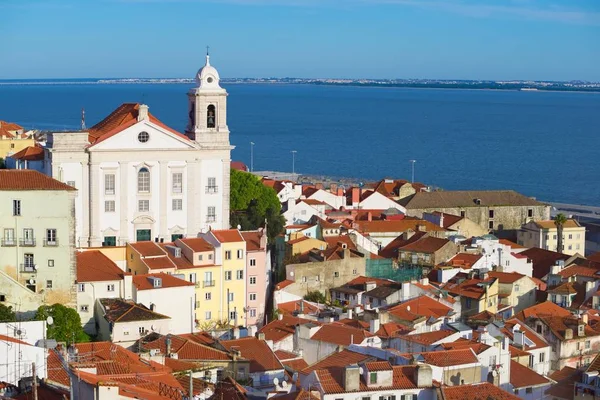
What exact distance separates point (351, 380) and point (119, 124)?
21.5 metres

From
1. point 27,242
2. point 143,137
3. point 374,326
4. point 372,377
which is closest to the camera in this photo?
point 372,377

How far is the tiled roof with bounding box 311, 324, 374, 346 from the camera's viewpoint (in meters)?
24.2

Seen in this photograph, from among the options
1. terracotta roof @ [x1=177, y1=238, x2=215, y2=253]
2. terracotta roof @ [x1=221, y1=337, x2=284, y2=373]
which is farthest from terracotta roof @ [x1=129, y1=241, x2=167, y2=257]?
terracotta roof @ [x1=221, y1=337, x2=284, y2=373]

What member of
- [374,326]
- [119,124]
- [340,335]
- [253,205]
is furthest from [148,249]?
[253,205]

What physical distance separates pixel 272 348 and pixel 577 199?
58691mm

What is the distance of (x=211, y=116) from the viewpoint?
39.1 m

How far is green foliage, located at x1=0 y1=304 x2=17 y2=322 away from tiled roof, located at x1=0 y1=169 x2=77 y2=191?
10.4 feet

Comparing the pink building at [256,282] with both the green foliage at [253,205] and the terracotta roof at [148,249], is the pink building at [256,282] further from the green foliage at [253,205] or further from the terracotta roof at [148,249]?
the green foliage at [253,205]

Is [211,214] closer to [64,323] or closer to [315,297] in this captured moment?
[315,297]

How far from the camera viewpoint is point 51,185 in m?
28.0

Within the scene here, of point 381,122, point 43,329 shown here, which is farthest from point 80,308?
point 381,122

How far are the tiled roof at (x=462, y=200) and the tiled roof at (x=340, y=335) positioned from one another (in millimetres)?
27387

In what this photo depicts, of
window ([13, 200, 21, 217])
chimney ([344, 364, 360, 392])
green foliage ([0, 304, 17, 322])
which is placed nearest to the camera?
chimney ([344, 364, 360, 392])

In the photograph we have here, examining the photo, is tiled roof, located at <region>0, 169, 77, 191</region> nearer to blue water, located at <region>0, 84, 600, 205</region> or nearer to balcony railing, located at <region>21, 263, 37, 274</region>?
A: balcony railing, located at <region>21, 263, 37, 274</region>
